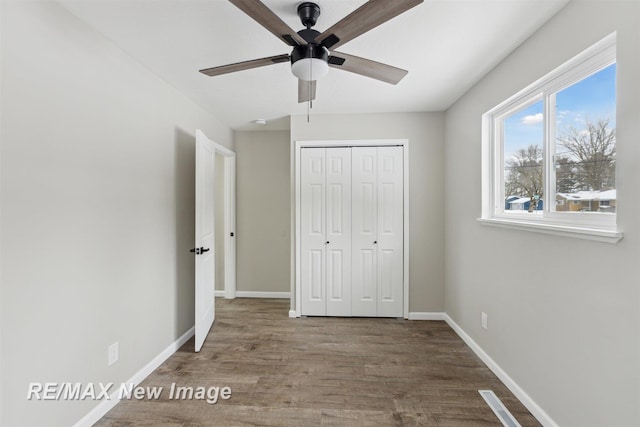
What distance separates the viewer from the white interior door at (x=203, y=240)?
2.77 m

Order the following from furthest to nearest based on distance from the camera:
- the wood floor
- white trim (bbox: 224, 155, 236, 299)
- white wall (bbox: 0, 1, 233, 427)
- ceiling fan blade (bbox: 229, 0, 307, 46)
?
white trim (bbox: 224, 155, 236, 299) → the wood floor → white wall (bbox: 0, 1, 233, 427) → ceiling fan blade (bbox: 229, 0, 307, 46)

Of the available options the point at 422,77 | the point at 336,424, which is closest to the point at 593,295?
the point at 336,424

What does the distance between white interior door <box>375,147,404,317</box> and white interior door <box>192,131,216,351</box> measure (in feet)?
6.20

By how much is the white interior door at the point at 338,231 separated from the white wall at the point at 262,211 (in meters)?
0.98

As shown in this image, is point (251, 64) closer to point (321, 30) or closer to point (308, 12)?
point (308, 12)

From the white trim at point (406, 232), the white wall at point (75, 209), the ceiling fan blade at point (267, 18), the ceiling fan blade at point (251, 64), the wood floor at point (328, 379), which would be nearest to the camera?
the ceiling fan blade at point (267, 18)

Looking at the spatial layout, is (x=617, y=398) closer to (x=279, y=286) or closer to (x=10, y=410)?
(x=10, y=410)

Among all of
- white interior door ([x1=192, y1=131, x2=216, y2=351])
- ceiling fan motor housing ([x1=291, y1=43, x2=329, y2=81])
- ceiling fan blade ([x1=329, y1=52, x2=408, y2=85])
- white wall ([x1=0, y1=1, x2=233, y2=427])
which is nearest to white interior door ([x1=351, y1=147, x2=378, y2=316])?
white interior door ([x1=192, y1=131, x2=216, y2=351])

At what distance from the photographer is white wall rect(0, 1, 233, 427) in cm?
142

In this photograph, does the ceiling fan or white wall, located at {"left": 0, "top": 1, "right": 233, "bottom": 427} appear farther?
Result: white wall, located at {"left": 0, "top": 1, "right": 233, "bottom": 427}

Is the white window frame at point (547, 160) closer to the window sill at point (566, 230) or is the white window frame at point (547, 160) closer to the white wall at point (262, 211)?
the window sill at point (566, 230)

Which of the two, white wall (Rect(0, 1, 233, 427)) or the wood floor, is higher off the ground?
white wall (Rect(0, 1, 233, 427))

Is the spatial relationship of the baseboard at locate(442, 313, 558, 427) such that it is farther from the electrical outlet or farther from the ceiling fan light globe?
the electrical outlet

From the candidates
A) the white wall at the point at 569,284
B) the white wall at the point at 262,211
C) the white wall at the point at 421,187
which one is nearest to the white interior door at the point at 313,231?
the white wall at the point at 421,187
